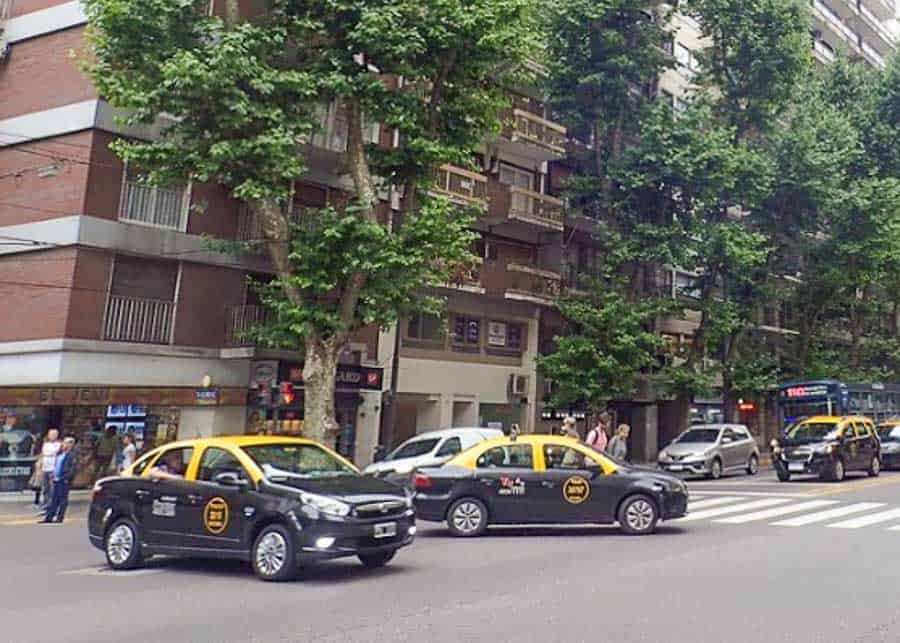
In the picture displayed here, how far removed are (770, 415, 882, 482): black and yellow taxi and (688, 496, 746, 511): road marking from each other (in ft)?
16.8

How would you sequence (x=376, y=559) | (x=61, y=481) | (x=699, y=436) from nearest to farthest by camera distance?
(x=376, y=559)
(x=61, y=481)
(x=699, y=436)

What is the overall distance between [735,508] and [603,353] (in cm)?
1011

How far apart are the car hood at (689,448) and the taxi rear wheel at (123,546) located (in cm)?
1842

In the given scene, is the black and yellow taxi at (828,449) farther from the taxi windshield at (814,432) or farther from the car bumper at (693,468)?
the car bumper at (693,468)

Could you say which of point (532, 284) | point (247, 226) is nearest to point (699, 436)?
point (532, 284)

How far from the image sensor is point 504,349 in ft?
94.6

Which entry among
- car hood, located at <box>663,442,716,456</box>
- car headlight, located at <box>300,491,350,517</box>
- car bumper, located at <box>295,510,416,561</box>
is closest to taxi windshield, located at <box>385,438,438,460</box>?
car bumper, located at <box>295,510,416,561</box>

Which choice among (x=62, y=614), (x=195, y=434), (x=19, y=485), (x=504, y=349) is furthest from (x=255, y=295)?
(x=62, y=614)

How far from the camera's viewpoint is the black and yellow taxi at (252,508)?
895 centimetres

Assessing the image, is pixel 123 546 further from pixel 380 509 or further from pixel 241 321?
pixel 241 321

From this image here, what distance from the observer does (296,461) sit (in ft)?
33.1

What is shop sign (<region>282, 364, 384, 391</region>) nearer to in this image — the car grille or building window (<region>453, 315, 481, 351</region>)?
building window (<region>453, 315, 481, 351</region>)

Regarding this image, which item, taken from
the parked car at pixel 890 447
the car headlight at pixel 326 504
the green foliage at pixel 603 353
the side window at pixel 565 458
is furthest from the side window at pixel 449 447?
the parked car at pixel 890 447

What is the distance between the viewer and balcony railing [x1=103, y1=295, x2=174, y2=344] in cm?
1919
